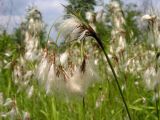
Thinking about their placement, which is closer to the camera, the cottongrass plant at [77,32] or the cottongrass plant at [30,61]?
the cottongrass plant at [77,32]

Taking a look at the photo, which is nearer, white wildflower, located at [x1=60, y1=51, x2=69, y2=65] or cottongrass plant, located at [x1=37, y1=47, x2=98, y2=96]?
cottongrass plant, located at [x1=37, y1=47, x2=98, y2=96]

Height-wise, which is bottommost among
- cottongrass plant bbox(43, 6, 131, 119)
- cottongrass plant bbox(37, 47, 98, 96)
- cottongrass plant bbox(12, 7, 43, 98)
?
cottongrass plant bbox(12, 7, 43, 98)

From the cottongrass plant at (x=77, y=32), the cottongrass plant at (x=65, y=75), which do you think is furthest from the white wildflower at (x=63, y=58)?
the cottongrass plant at (x=77, y=32)

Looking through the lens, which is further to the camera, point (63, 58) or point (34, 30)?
point (34, 30)

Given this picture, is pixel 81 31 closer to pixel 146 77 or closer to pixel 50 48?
pixel 50 48

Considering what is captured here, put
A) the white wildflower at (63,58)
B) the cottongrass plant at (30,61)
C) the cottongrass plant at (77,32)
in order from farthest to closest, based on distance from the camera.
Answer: the cottongrass plant at (30,61) < the white wildflower at (63,58) < the cottongrass plant at (77,32)

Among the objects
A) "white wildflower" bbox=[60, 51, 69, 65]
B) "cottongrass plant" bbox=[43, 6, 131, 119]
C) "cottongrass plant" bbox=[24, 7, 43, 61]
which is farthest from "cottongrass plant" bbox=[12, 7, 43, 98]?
"cottongrass plant" bbox=[43, 6, 131, 119]

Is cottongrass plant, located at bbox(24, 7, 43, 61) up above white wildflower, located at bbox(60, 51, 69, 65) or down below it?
below

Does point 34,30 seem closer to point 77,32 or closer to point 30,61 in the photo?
point 30,61

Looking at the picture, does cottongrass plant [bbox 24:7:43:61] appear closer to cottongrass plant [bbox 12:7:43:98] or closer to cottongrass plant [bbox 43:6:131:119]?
cottongrass plant [bbox 12:7:43:98]

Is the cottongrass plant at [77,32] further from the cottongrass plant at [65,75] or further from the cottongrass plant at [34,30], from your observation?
the cottongrass plant at [34,30]

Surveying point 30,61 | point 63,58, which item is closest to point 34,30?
point 30,61
